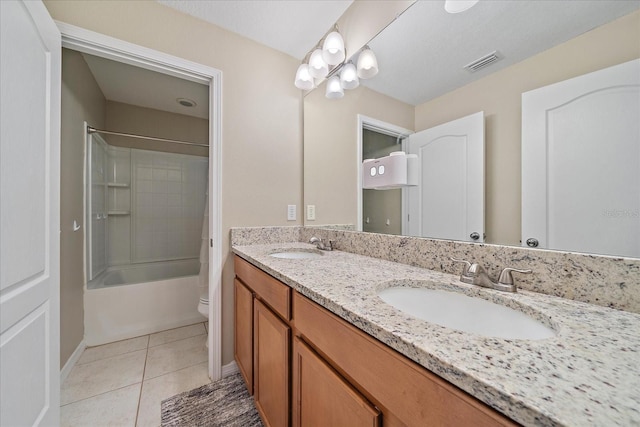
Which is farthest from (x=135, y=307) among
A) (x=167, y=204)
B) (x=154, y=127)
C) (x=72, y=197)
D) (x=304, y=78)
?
(x=304, y=78)

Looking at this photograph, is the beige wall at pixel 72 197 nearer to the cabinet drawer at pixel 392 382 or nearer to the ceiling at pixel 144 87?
the ceiling at pixel 144 87

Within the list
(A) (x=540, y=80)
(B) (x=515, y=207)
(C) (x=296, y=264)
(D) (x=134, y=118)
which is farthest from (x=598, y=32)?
(D) (x=134, y=118)

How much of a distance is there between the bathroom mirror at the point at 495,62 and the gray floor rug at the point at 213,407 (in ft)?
4.80

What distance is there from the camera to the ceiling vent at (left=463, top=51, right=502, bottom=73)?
2.67 feet

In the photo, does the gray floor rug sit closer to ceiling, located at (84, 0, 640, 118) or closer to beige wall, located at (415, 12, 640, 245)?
beige wall, located at (415, 12, 640, 245)

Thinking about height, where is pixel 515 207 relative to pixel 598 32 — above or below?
below

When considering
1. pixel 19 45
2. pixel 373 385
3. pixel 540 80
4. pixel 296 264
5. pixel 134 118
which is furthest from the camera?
pixel 134 118

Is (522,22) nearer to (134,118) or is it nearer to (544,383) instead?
(544,383)

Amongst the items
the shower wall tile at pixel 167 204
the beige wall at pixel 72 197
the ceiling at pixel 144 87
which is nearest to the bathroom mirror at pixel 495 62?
the ceiling at pixel 144 87

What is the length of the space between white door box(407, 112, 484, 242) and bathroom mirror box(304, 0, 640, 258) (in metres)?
0.03

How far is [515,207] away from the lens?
77 centimetres

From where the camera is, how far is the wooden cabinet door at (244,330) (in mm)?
1264

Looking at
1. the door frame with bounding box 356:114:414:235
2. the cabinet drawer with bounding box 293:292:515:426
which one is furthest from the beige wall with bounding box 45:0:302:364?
the cabinet drawer with bounding box 293:292:515:426

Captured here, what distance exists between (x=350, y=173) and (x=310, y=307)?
3.31 feet
